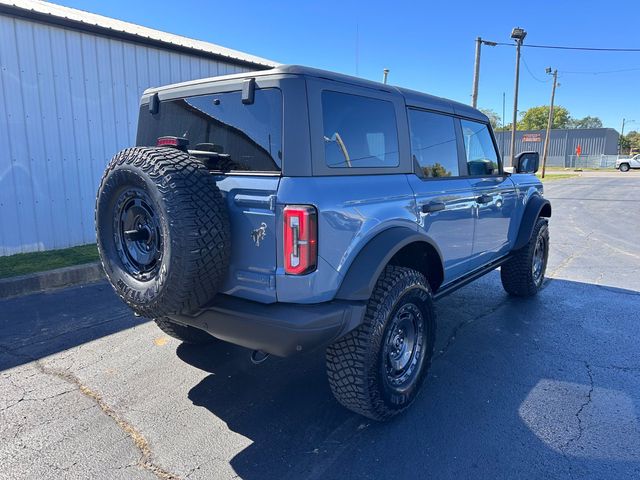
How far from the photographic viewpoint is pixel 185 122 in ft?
10.1

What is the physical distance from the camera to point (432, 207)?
3.19 metres

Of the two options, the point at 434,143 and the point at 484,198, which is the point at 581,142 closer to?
the point at 484,198

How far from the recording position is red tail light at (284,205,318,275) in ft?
7.46

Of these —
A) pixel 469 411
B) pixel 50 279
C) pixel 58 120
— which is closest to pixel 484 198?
pixel 469 411

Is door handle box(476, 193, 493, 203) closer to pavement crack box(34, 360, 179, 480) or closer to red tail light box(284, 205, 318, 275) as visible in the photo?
red tail light box(284, 205, 318, 275)

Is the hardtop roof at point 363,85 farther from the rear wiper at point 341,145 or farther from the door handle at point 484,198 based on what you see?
the door handle at point 484,198

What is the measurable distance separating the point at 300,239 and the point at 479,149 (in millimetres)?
2732

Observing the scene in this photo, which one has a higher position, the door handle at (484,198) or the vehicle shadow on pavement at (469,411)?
the door handle at (484,198)

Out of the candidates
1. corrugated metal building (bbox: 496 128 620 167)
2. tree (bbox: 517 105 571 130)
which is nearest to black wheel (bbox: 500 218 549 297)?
corrugated metal building (bbox: 496 128 620 167)

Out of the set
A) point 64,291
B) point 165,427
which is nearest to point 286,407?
point 165,427

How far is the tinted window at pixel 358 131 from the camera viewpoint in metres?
2.56

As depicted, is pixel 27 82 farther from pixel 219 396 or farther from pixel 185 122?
pixel 219 396

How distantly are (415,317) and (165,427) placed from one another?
5.73 ft

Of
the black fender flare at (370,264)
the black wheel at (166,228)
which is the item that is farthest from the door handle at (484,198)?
the black wheel at (166,228)
